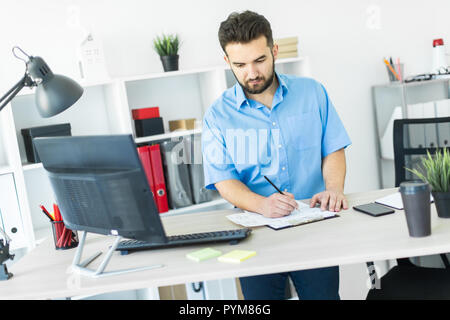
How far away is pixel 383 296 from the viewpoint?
1944 mm

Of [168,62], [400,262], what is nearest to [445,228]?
[400,262]

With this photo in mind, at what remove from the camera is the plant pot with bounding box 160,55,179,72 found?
3088mm

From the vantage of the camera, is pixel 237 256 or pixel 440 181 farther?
pixel 440 181

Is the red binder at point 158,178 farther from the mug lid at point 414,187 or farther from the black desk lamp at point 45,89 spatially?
the mug lid at point 414,187

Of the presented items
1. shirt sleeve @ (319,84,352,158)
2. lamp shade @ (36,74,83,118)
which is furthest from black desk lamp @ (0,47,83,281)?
shirt sleeve @ (319,84,352,158)

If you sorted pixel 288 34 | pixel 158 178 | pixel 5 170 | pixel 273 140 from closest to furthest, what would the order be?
1. pixel 273 140
2. pixel 5 170
3. pixel 158 178
4. pixel 288 34

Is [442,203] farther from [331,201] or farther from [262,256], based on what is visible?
[262,256]

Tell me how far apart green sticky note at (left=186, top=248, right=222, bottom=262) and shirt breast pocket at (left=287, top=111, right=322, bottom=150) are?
0.72 m

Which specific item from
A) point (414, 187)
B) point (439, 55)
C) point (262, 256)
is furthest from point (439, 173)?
point (439, 55)

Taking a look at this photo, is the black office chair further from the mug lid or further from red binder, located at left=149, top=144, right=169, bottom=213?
red binder, located at left=149, top=144, right=169, bottom=213

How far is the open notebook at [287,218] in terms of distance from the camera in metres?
1.80

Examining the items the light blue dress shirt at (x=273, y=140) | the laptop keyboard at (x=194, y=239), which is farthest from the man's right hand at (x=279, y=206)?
the light blue dress shirt at (x=273, y=140)

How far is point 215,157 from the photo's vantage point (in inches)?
86.0

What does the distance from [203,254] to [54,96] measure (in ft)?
2.27
